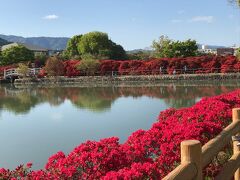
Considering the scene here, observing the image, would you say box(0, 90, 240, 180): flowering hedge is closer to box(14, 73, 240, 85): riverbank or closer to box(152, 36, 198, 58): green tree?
box(14, 73, 240, 85): riverbank

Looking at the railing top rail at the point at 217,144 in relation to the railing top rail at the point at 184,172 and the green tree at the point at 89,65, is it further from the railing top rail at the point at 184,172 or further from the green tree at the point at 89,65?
the green tree at the point at 89,65

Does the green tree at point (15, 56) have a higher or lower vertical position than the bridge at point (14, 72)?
higher

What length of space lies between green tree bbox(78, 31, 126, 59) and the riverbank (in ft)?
62.5

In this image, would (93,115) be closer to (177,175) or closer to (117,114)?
(117,114)

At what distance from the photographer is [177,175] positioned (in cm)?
244

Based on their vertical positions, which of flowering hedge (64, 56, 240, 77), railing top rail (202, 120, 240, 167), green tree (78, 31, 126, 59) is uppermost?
green tree (78, 31, 126, 59)

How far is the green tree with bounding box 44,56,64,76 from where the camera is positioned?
140 ft

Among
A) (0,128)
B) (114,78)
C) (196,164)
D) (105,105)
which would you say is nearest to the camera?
(196,164)

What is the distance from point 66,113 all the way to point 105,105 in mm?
2880

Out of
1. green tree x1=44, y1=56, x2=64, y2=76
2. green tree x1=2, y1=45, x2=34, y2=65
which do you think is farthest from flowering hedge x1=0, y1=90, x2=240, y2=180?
green tree x1=2, y1=45, x2=34, y2=65

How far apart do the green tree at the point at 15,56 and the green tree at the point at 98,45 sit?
31.0ft

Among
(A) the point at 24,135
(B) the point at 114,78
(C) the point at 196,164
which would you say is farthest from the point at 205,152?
(B) the point at 114,78

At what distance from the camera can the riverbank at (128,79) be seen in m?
34.2

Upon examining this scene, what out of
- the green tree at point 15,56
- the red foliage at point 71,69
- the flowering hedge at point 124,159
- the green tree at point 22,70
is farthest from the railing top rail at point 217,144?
the green tree at point 15,56
